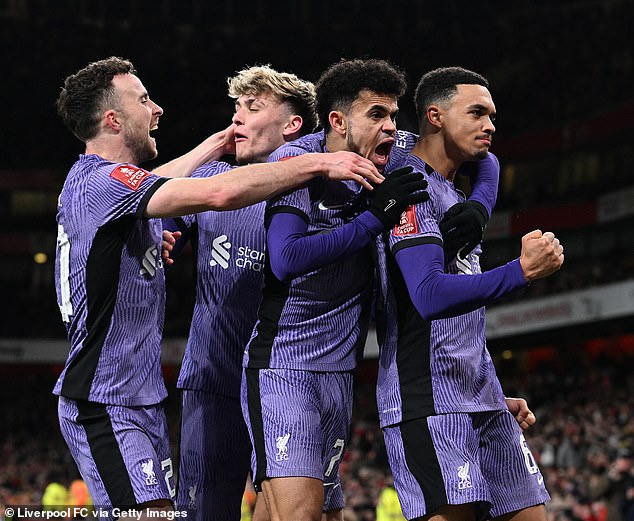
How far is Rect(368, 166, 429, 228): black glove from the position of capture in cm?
389

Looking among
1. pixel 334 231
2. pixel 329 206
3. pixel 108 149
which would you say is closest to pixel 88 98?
pixel 108 149

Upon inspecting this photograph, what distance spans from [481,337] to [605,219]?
76.0 feet

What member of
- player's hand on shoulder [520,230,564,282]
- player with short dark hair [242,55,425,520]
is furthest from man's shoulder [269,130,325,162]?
player's hand on shoulder [520,230,564,282]

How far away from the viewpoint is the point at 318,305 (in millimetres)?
4125

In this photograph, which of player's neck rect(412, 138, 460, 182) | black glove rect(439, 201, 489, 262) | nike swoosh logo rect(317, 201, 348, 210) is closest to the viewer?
black glove rect(439, 201, 489, 262)

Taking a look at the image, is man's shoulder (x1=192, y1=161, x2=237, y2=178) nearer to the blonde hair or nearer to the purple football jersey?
the blonde hair

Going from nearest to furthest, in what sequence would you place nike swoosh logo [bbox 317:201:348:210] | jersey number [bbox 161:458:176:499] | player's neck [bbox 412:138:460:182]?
1. jersey number [bbox 161:458:176:499]
2. nike swoosh logo [bbox 317:201:348:210]
3. player's neck [bbox 412:138:460:182]

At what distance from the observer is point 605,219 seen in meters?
26.3

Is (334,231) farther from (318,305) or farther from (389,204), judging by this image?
(318,305)

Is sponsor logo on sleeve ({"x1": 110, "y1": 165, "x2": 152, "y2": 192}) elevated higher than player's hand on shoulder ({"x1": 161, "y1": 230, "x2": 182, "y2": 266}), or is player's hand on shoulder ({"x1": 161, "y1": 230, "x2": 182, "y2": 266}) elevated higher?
sponsor logo on sleeve ({"x1": 110, "y1": 165, "x2": 152, "y2": 192})

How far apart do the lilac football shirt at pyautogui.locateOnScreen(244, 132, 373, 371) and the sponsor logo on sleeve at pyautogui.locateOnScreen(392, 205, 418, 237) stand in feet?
0.75

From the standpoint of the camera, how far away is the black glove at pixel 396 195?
12.8 feet

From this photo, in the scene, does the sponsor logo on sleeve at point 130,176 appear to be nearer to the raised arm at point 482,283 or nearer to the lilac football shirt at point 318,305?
the lilac football shirt at point 318,305

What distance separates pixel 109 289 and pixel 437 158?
1456 millimetres
